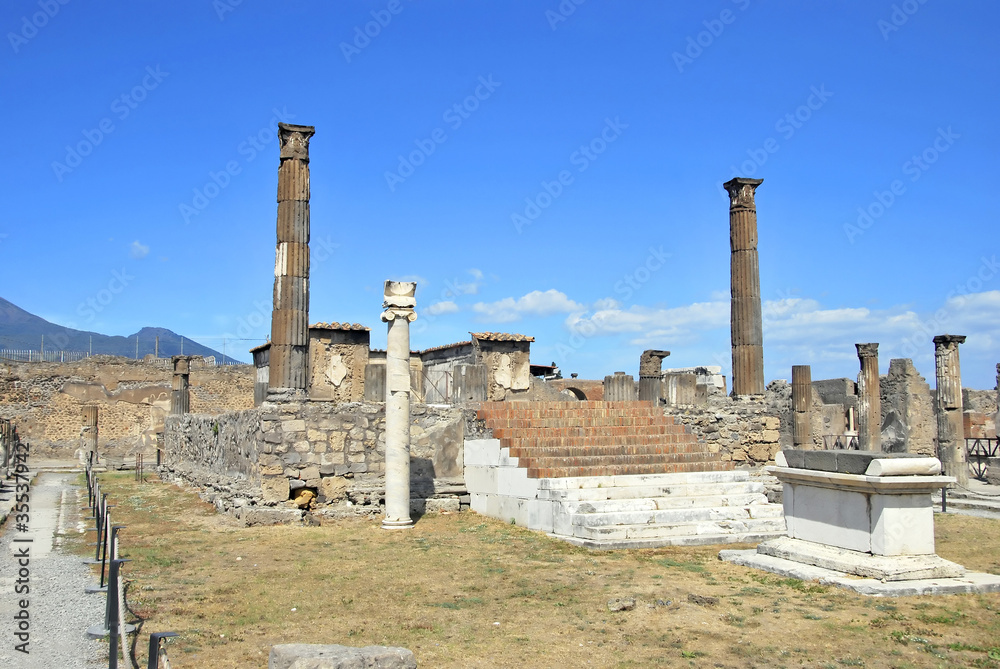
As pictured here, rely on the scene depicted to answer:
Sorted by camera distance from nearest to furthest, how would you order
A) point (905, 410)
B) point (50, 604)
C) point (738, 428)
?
point (50, 604) < point (738, 428) < point (905, 410)

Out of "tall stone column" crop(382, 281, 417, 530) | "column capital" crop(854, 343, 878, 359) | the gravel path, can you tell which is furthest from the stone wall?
the gravel path

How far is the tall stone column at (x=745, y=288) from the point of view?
53.8 ft

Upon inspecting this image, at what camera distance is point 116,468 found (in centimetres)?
2869

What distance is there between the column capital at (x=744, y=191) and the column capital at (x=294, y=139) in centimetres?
843

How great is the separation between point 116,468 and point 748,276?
75.6 feet

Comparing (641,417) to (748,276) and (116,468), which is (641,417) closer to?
(748,276)

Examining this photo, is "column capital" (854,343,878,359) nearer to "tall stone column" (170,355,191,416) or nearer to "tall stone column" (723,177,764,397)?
"tall stone column" (723,177,764,397)

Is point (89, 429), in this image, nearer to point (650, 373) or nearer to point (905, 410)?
point (650, 373)

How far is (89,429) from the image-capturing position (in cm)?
3441

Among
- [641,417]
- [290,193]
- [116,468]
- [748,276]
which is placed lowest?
[116,468]

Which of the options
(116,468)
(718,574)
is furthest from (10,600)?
(116,468)

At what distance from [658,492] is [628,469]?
701mm

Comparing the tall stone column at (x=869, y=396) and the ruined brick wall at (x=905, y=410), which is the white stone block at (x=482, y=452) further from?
the ruined brick wall at (x=905, y=410)

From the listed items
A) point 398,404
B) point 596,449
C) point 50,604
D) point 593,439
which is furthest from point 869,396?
point 50,604
